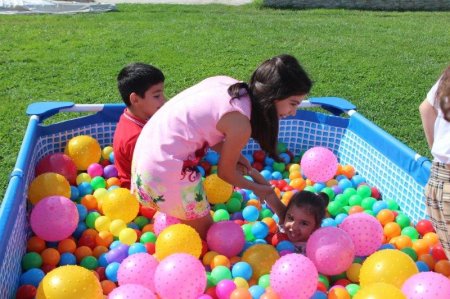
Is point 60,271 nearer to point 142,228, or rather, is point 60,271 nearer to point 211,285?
point 211,285

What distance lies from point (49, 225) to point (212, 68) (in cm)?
321

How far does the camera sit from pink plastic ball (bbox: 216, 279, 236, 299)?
2.03m

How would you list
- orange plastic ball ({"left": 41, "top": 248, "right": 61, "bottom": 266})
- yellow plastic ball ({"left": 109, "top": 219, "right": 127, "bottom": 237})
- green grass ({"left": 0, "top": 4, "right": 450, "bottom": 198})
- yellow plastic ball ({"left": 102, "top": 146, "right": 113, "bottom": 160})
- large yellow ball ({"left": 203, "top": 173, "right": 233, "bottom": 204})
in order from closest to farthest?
orange plastic ball ({"left": 41, "top": 248, "right": 61, "bottom": 266}) → yellow plastic ball ({"left": 109, "top": 219, "right": 127, "bottom": 237}) → large yellow ball ({"left": 203, "top": 173, "right": 233, "bottom": 204}) → yellow plastic ball ({"left": 102, "top": 146, "right": 113, "bottom": 160}) → green grass ({"left": 0, "top": 4, "right": 450, "bottom": 198})

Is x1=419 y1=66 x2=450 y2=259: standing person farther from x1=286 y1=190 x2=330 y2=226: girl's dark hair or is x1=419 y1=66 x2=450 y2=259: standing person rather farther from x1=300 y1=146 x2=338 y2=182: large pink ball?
x1=300 y1=146 x2=338 y2=182: large pink ball

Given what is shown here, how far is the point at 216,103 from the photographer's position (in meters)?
2.11

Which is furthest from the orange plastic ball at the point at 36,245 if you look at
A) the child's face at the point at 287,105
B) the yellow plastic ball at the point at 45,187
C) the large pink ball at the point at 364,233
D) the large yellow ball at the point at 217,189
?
the large pink ball at the point at 364,233

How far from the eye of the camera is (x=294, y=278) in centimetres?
192

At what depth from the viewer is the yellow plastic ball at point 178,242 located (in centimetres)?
213

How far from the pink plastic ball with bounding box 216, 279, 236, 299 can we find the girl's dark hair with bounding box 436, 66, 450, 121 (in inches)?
39.2

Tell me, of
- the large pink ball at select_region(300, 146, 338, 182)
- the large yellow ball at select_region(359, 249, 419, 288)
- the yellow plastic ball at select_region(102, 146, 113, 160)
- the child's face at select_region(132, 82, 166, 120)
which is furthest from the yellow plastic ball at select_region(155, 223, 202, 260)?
the yellow plastic ball at select_region(102, 146, 113, 160)

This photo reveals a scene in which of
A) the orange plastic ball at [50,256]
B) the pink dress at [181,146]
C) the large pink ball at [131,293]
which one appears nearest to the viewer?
the large pink ball at [131,293]

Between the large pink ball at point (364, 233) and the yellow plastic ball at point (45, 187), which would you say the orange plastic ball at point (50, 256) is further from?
the large pink ball at point (364, 233)

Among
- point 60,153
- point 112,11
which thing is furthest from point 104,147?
point 112,11

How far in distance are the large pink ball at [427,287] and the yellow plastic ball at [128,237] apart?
114 cm
